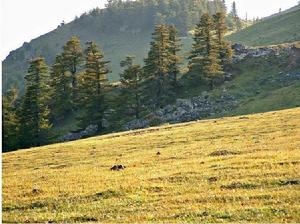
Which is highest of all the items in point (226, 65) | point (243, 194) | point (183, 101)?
point (226, 65)

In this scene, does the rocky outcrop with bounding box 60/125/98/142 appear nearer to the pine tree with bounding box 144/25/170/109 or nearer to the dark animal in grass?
the pine tree with bounding box 144/25/170/109

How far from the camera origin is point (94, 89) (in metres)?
83.9

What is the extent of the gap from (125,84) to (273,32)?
239 ft

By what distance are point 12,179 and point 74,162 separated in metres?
6.87

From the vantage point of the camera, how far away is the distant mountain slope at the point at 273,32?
4901 inches

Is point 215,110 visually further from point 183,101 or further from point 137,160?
point 137,160

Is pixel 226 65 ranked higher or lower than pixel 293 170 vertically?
higher

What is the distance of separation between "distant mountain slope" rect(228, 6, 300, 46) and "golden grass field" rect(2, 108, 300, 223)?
295 ft

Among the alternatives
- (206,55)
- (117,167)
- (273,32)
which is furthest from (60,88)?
(273,32)

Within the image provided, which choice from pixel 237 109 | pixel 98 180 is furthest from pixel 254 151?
pixel 237 109

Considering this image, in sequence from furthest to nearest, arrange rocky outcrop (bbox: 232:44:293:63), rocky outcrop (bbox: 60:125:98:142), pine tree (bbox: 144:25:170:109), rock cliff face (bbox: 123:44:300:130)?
rocky outcrop (bbox: 232:44:293:63) < pine tree (bbox: 144:25:170:109) < rocky outcrop (bbox: 60:125:98:142) < rock cliff face (bbox: 123:44:300:130)

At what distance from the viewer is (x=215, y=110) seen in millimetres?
73125

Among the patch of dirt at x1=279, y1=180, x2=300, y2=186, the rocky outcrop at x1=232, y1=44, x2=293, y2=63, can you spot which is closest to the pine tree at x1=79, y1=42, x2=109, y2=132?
the rocky outcrop at x1=232, y1=44, x2=293, y2=63

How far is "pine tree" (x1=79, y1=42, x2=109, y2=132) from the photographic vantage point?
81875 millimetres
